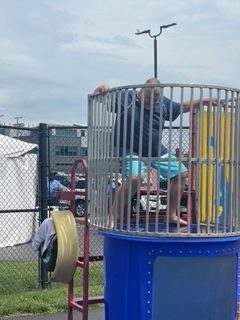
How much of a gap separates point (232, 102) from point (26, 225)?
8.76m

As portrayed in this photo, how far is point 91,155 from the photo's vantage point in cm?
478

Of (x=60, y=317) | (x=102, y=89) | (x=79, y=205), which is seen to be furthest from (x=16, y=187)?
(x=102, y=89)

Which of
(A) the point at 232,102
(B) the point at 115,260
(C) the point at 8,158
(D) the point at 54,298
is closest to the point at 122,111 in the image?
(A) the point at 232,102

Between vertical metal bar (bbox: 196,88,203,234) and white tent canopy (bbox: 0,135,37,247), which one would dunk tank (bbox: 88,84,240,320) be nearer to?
vertical metal bar (bbox: 196,88,203,234)

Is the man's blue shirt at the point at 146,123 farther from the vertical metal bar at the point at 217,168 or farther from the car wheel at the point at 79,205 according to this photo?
the car wheel at the point at 79,205

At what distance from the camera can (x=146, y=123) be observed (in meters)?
4.36

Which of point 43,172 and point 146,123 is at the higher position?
point 146,123

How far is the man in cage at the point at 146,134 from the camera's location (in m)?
4.29

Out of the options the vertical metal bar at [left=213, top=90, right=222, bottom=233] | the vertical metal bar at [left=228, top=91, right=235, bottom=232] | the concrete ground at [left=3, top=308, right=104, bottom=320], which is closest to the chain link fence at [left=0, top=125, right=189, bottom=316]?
the vertical metal bar at [left=213, top=90, right=222, bottom=233]

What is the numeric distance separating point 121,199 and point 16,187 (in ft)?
32.4

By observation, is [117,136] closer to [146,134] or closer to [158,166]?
[146,134]

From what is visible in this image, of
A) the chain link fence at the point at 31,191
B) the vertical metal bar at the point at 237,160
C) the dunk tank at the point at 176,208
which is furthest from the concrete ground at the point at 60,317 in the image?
the vertical metal bar at the point at 237,160

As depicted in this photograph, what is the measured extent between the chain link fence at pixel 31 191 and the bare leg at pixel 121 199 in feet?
1.30

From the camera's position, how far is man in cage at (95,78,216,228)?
4289 millimetres
